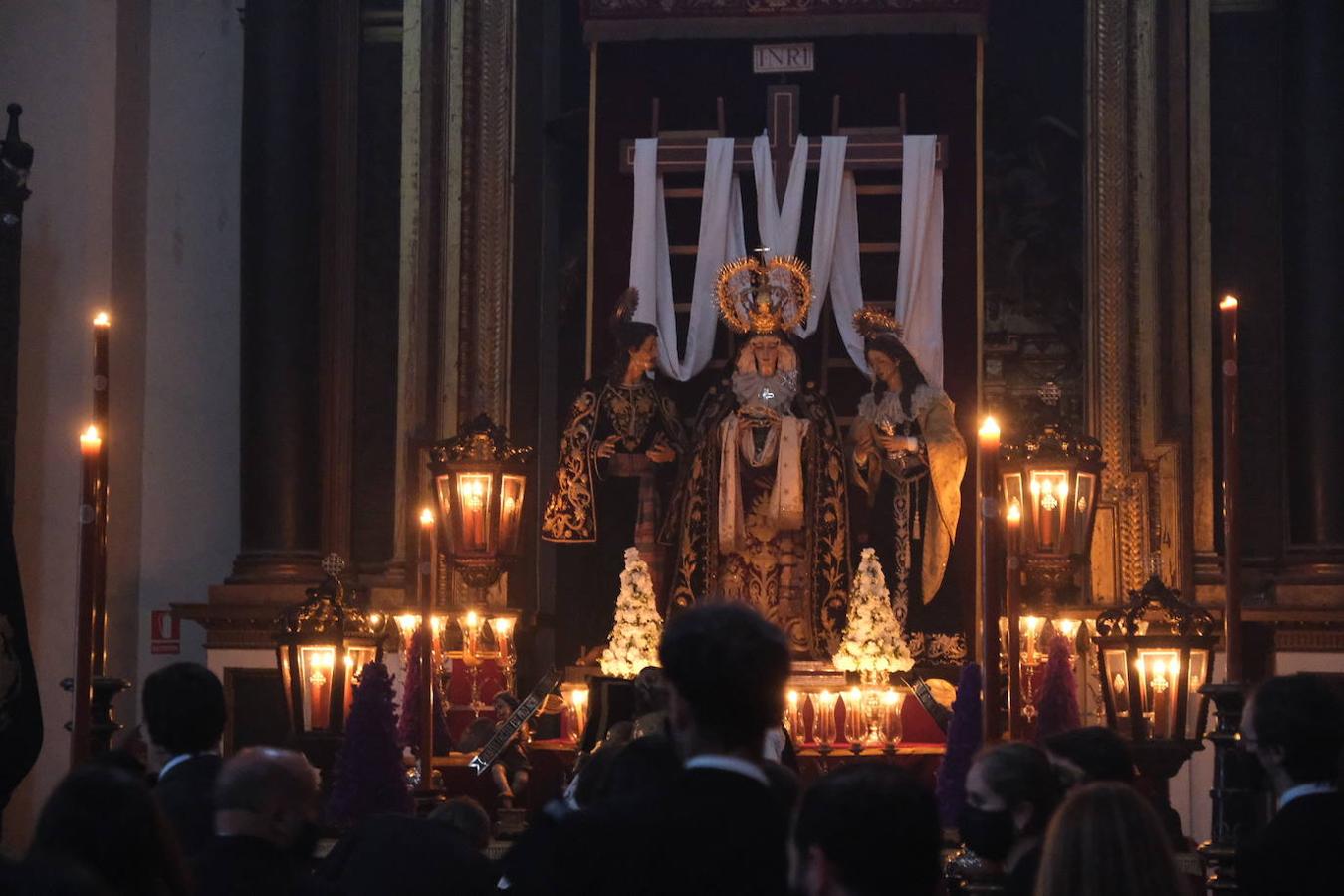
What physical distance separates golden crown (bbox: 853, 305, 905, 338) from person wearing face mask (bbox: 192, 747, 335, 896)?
366 inches

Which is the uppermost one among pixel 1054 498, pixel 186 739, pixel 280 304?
pixel 280 304

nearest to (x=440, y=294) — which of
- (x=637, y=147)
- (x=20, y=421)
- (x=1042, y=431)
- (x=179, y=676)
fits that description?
(x=637, y=147)

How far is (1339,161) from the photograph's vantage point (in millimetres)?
13000

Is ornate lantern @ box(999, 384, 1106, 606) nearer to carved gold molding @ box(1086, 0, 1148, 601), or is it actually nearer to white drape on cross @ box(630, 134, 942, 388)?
carved gold molding @ box(1086, 0, 1148, 601)

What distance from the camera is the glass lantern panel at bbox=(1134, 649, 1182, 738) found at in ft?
34.7

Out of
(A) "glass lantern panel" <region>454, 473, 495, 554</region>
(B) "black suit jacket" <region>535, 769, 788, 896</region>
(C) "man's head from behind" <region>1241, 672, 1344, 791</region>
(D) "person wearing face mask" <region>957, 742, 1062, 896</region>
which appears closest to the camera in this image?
(B) "black suit jacket" <region>535, 769, 788, 896</region>

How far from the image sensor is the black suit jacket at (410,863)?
5543 mm

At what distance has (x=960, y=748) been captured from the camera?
8602 millimetres

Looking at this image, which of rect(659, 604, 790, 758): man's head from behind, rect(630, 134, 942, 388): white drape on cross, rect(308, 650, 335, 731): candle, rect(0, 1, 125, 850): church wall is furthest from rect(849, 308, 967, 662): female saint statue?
rect(659, 604, 790, 758): man's head from behind

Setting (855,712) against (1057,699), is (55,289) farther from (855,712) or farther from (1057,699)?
(1057,699)

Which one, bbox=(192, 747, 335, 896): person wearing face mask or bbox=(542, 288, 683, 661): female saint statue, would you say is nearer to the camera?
bbox=(192, 747, 335, 896): person wearing face mask

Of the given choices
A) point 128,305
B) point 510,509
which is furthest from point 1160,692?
point 128,305

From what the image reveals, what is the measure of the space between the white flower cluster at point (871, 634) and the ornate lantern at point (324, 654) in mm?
2803

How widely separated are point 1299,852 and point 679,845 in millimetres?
1721
